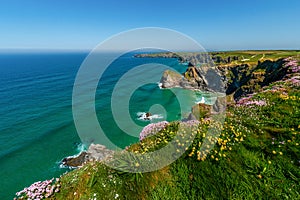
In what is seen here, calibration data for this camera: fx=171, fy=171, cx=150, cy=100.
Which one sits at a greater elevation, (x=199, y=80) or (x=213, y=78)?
(x=213, y=78)

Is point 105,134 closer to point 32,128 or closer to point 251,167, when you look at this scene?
point 32,128

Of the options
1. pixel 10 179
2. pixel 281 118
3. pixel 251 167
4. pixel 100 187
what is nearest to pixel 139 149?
pixel 100 187

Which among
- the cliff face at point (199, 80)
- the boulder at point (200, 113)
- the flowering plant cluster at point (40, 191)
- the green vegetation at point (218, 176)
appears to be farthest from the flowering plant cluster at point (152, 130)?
the cliff face at point (199, 80)

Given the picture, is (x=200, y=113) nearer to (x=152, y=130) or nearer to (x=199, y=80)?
(x=152, y=130)

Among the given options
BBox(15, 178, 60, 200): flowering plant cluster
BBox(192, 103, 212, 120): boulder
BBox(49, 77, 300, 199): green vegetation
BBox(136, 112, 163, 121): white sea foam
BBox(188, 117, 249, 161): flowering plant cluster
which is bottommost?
BBox(136, 112, 163, 121): white sea foam

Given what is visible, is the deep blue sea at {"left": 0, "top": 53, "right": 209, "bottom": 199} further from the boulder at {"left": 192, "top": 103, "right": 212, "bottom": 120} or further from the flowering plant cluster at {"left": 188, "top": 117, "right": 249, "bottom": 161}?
the flowering plant cluster at {"left": 188, "top": 117, "right": 249, "bottom": 161}

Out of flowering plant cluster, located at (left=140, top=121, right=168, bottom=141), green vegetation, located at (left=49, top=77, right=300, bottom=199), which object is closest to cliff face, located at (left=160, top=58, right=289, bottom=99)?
flowering plant cluster, located at (left=140, top=121, right=168, bottom=141)

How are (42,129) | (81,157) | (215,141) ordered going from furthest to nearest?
(42,129), (81,157), (215,141)

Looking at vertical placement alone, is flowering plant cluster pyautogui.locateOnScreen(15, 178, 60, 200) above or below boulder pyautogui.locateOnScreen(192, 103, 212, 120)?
above

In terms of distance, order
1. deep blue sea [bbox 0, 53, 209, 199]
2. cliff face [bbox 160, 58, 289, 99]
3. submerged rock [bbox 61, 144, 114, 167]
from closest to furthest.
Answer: deep blue sea [bbox 0, 53, 209, 199] < submerged rock [bbox 61, 144, 114, 167] < cliff face [bbox 160, 58, 289, 99]

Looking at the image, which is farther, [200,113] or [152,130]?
[200,113]

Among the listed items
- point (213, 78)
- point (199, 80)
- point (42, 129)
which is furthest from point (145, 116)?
point (213, 78)

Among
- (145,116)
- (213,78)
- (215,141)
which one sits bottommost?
(145,116)
